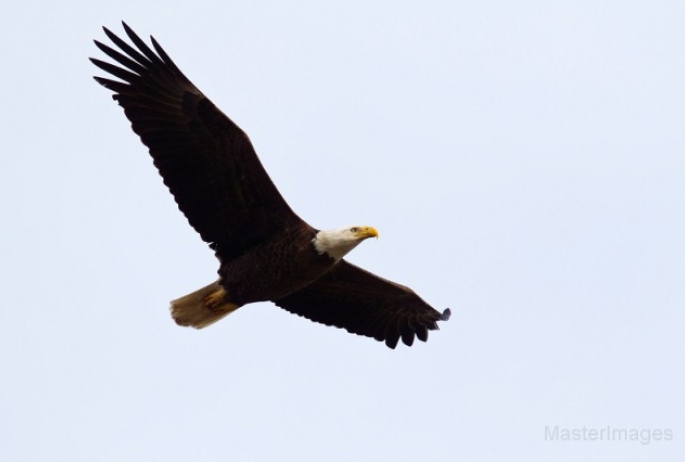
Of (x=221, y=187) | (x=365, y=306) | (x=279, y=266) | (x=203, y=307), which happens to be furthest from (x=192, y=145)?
(x=365, y=306)

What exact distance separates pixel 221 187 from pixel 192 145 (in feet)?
1.77

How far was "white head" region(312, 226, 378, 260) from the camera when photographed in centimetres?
1588

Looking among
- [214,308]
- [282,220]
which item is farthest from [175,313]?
[282,220]

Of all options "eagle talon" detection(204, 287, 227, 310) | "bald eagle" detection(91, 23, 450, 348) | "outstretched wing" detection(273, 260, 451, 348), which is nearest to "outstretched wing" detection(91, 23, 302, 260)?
"bald eagle" detection(91, 23, 450, 348)

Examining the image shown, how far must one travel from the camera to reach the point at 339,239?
15.9 m

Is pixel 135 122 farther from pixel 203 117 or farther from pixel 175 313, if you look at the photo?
pixel 175 313

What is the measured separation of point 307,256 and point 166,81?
235 centimetres

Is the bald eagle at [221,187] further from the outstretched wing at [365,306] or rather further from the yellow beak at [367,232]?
the outstretched wing at [365,306]

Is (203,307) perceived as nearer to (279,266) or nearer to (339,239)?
(279,266)

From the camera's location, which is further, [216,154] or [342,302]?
[342,302]

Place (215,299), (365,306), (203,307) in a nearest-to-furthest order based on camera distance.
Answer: (215,299) < (203,307) < (365,306)

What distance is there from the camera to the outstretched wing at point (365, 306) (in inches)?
682

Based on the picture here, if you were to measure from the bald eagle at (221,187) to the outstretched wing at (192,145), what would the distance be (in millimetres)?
10

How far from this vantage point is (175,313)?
16.8 m
